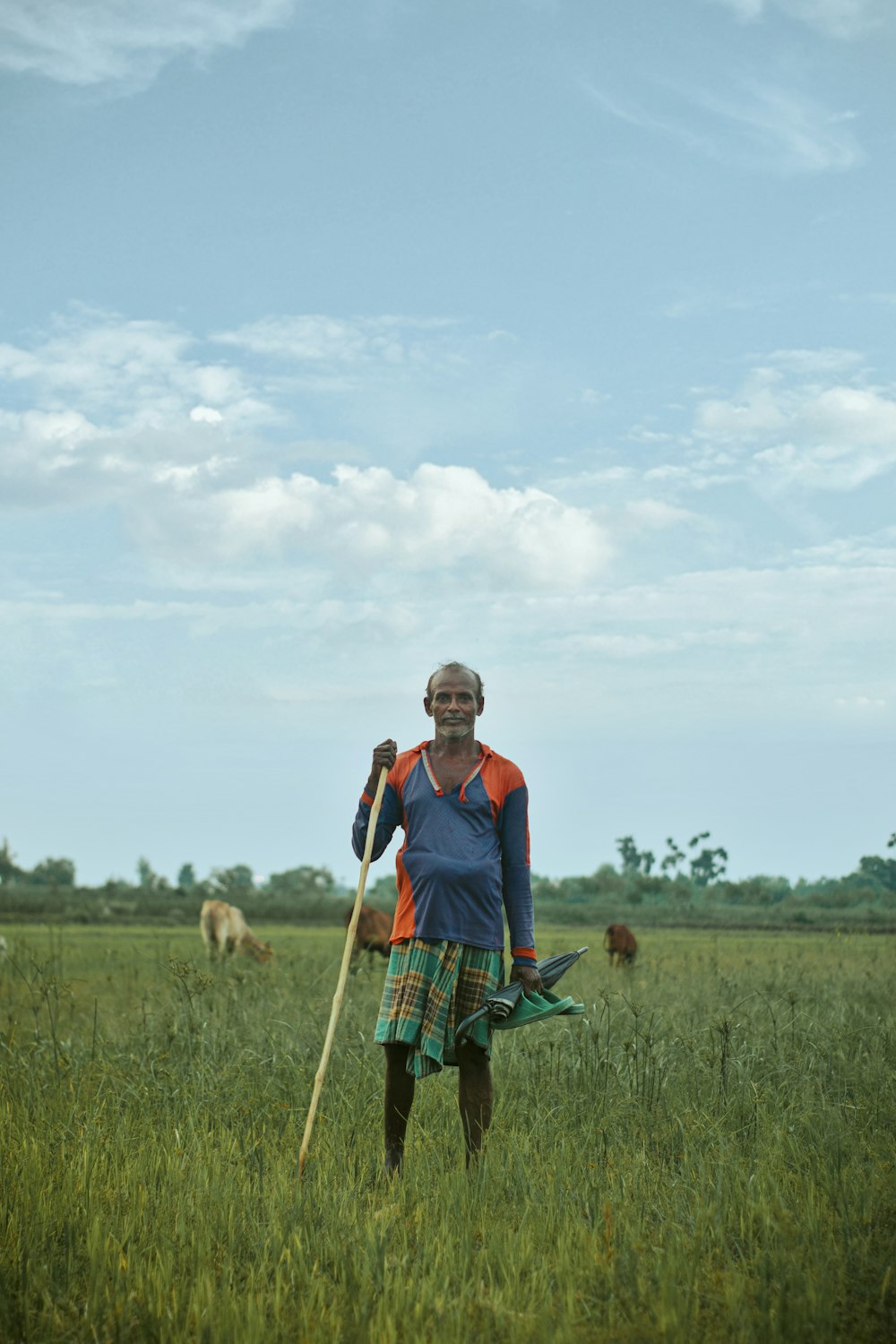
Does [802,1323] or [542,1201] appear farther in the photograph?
[542,1201]

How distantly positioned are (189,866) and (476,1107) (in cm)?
10613

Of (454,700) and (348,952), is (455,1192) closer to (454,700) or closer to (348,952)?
(348,952)

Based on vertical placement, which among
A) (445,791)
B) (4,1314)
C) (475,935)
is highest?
(445,791)

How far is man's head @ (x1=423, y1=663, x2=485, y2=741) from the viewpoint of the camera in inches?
204

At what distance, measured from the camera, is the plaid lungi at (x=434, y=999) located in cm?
495

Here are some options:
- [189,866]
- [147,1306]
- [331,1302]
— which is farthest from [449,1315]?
[189,866]

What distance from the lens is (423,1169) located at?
16.3 ft

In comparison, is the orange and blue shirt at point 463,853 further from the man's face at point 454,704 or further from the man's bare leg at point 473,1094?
the man's bare leg at point 473,1094

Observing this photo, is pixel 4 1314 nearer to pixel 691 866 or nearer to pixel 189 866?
pixel 691 866

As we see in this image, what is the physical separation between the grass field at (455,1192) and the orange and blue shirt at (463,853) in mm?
911

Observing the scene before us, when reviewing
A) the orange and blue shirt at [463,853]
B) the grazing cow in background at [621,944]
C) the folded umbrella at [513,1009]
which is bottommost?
the grazing cow in background at [621,944]

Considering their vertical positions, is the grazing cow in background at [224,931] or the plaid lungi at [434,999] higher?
the plaid lungi at [434,999]

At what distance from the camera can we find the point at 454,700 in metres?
5.19

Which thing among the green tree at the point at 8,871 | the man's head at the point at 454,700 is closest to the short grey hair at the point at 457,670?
the man's head at the point at 454,700
